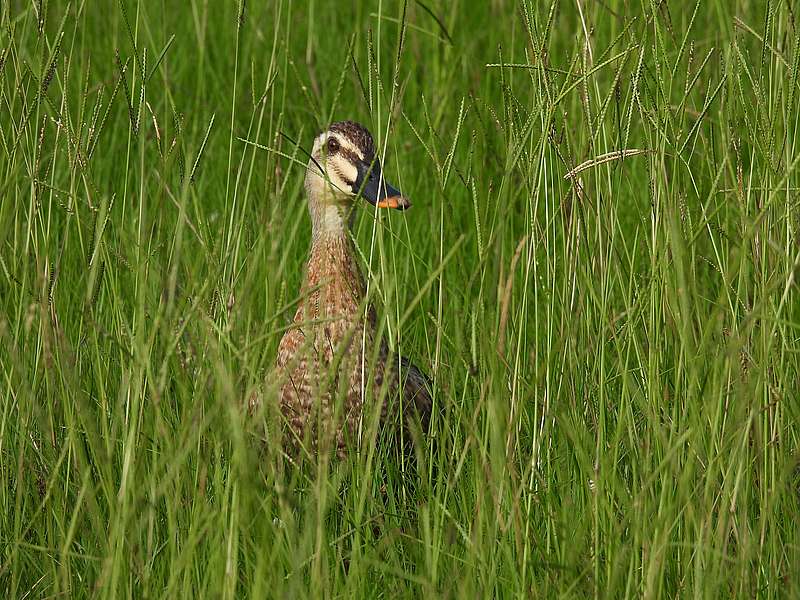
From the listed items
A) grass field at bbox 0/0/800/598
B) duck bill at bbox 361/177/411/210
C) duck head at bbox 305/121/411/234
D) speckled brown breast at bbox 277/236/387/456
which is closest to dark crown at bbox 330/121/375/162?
duck head at bbox 305/121/411/234

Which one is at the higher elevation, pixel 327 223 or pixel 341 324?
pixel 327 223

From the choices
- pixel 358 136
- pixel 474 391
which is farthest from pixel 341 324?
pixel 474 391

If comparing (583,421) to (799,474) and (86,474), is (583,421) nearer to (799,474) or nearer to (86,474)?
(799,474)

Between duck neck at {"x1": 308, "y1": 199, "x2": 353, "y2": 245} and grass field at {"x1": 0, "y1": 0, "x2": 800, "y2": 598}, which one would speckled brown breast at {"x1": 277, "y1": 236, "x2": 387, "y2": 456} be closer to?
duck neck at {"x1": 308, "y1": 199, "x2": 353, "y2": 245}

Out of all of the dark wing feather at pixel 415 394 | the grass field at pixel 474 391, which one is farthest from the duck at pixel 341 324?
the grass field at pixel 474 391

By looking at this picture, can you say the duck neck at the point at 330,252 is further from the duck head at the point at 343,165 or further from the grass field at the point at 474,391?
the grass field at the point at 474,391

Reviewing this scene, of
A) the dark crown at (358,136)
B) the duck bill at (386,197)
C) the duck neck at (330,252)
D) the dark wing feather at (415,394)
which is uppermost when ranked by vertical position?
the dark crown at (358,136)

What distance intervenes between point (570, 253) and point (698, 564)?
89 cm

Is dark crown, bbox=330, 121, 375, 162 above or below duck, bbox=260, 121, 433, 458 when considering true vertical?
above

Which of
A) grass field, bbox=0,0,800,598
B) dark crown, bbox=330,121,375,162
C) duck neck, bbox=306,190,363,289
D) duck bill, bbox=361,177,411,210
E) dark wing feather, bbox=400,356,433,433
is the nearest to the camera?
grass field, bbox=0,0,800,598

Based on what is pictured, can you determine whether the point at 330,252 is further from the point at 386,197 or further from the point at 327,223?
the point at 386,197

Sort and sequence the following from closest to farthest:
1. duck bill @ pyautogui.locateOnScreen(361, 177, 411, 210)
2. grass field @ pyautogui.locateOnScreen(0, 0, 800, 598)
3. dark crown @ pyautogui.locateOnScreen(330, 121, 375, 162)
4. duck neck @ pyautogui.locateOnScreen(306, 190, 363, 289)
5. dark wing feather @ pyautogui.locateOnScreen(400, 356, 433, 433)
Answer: grass field @ pyautogui.locateOnScreen(0, 0, 800, 598) < duck bill @ pyautogui.locateOnScreen(361, 177, 411, 210) < dark wing feather @ pyautogui.locateOnScreen(400, 356, 433, 433) < duck neck @ pyautogui.locateOnScreen(306, 190, 363, 289) < dark crown @ pyautogui.locateOnScreen(330, 121, 375, 162)

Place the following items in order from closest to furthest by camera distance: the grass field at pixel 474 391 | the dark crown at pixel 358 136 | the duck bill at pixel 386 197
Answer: the grass field at pixel 474 391 → the duck bill at pixel 386 197 → the dark crown at pixel 358 136

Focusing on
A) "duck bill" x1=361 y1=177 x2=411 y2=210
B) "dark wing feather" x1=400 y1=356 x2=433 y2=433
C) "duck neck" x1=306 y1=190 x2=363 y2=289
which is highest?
"duck bill" x1=361 y1=177 x2=411 y2=210
